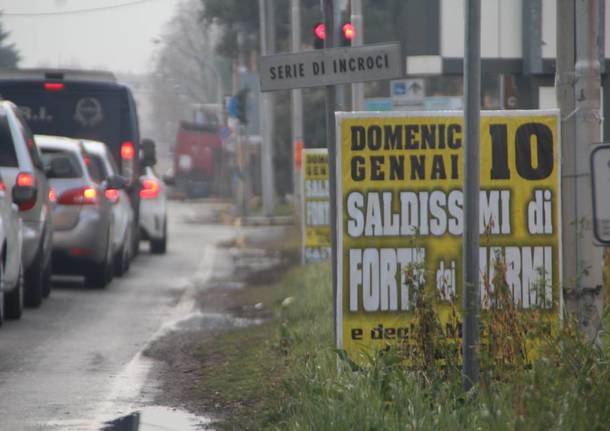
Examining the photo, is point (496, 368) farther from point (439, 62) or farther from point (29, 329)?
point (439, 62)

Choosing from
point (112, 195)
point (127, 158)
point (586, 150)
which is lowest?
point (112, 195)

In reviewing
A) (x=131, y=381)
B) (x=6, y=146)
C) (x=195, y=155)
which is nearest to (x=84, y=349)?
(x=131, y=381)

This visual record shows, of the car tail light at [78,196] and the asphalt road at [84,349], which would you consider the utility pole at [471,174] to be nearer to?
the asphalt road at [84,349]

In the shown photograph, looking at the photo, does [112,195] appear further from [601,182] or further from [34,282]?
[601,182]

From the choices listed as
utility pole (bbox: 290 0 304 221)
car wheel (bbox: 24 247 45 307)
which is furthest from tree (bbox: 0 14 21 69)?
car wheel (bbox: 24 247 45 307)

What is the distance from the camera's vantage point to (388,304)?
8867mm

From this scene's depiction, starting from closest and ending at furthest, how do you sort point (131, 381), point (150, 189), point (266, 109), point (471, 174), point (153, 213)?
point (471, 174) < point (131, 381) < point (153, 213) < point (150, 189) < point (266, 109)

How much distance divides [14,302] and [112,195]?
6.23 metres

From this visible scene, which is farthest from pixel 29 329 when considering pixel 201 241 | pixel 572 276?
pixel 201 241

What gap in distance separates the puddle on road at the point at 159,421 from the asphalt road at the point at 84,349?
0.11m

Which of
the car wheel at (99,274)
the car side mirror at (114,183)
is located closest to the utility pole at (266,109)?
the car side mirror at (114,183)

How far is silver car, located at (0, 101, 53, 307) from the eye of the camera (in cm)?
1509

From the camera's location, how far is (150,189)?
27891mm

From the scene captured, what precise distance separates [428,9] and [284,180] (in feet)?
147
